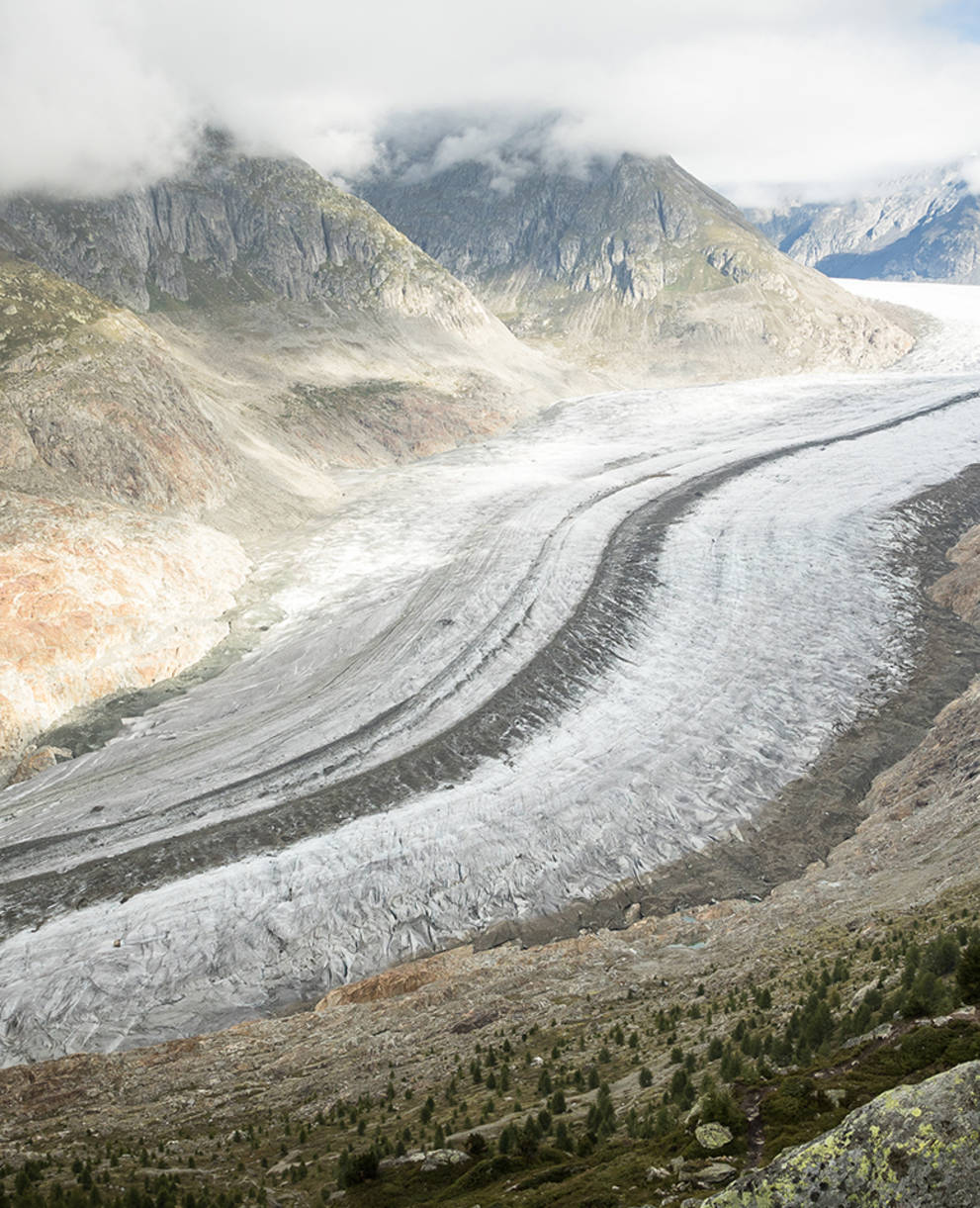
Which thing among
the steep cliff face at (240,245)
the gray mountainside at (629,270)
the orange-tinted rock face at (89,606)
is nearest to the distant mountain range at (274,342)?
the orange-tinted rock face at (89,606)

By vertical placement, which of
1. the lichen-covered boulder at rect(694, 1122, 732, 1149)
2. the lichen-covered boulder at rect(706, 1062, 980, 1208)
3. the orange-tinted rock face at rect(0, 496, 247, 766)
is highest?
the orange-tinted rock face at rect(0, 496, 247, 766)

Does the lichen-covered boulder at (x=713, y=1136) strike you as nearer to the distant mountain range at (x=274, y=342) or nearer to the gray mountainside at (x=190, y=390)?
the distant mountain range at (x=274, y=342)

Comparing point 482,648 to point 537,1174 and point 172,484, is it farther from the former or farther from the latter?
point 537,1174

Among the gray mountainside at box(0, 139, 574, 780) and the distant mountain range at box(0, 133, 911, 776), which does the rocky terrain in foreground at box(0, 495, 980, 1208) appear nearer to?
the distant mountain range at box(0, 133, 911, 776)

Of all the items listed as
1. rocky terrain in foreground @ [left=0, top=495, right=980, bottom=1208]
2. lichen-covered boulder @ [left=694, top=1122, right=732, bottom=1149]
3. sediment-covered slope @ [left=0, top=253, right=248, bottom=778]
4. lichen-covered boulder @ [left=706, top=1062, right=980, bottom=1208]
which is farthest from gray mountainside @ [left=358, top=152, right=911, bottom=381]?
lichen-covered boulder @ [left=706, top=1062, right=980, bottom=1208]

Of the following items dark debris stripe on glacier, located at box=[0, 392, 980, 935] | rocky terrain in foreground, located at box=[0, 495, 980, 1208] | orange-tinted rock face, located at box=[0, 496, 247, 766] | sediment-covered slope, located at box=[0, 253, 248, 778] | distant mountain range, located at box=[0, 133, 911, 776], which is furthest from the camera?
distant mountain range, located at box=[0, 133, 911, 776]

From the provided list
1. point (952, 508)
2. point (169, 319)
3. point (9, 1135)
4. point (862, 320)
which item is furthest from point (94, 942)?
point (862, 320)
